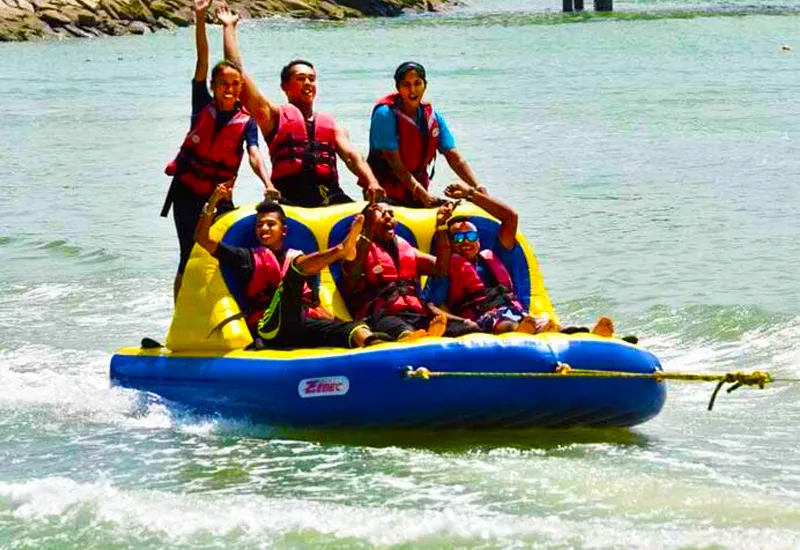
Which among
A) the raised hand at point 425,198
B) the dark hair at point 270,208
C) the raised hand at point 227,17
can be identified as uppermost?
the raised hand at point 227,17

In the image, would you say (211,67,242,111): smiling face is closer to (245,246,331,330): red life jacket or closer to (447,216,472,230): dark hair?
(245,246,331,330): red life jacket

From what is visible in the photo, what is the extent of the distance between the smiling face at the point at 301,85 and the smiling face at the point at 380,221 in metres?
0.73

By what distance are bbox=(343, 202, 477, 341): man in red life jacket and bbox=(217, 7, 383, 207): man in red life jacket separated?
1.27ft

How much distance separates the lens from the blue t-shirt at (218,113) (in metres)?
8.13

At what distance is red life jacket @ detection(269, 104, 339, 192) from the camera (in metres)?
8.17

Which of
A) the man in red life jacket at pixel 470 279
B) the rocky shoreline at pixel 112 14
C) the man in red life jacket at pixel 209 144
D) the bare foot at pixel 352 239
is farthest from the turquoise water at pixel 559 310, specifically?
the rocky shoreline at pixel 112 14

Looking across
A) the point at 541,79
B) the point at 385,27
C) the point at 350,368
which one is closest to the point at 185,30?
the point at 385,27

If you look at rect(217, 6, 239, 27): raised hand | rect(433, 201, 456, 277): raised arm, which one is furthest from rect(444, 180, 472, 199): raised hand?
rect(217, 6, 239, 27): raised hand

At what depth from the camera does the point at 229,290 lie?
7.83m

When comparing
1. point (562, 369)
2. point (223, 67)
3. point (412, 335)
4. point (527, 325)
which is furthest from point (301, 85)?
point (562, 369)

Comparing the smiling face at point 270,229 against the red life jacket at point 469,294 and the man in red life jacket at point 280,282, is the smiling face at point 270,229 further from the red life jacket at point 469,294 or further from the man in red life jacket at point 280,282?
the red life jacket at point 469,294

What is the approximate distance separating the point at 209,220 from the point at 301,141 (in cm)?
81

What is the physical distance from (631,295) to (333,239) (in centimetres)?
336

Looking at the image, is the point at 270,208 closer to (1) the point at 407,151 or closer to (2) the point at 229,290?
(2) the point at 229,290
